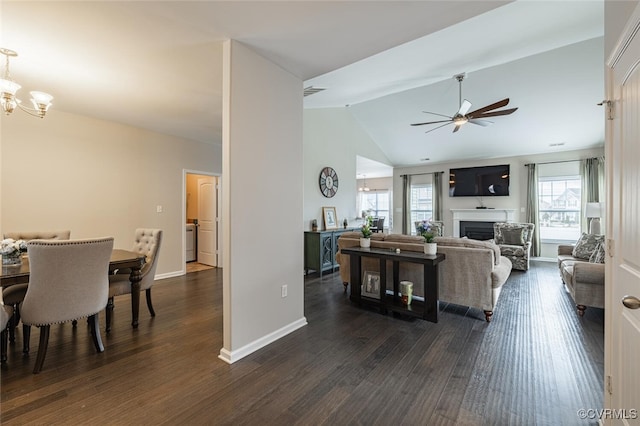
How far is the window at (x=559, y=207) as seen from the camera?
6699 millimetres

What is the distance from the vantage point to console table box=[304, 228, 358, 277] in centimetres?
516

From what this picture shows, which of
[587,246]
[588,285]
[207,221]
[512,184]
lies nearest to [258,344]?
[588,285]

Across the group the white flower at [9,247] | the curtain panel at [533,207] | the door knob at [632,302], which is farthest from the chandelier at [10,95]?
the curtain panel at [533,207]

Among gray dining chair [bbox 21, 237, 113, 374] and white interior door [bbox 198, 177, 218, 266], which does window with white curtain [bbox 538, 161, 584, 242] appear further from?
gray dining chair [bbox 21, 237, 113, 374]

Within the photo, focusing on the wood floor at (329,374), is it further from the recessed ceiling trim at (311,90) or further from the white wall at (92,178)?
the recessed ceiling trim at (311,90)

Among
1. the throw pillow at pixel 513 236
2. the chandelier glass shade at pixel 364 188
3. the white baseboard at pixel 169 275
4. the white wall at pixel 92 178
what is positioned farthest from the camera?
the chandelier glass shade at pixel 364 188

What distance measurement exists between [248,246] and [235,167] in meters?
0.69

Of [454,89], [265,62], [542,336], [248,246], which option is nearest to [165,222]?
[248,246]

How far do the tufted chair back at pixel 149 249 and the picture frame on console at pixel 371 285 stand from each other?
2.56 meters

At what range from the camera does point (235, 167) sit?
7.61 ft

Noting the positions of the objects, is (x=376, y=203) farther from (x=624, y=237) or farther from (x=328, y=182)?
(x=624, y=237)

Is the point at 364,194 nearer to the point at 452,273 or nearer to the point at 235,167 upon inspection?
the point at 452,273

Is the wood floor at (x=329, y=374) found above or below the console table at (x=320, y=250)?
below

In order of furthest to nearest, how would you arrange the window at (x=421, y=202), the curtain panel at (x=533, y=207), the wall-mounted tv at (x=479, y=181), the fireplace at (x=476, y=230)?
1. the window at (x=421, y=202)
2. the fireplace at (x=476, y=230)
3. the wall-mounted tv at (x=479, y=181)
4. the curtain panel at (x=533, y=207)
